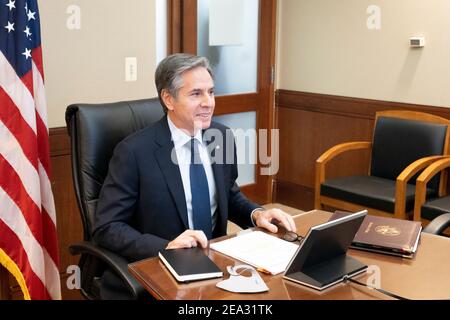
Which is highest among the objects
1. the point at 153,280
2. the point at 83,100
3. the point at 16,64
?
the point at 16,64

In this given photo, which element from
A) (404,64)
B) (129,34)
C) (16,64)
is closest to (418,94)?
(404,64)

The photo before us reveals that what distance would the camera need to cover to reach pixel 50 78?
2.86 metres

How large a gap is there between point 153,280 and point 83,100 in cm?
182

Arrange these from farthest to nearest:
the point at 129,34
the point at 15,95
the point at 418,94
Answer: the point at 418,94 < the point at 129,34 < the point at 15,95

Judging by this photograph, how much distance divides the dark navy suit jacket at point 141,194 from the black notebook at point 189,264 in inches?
10.5

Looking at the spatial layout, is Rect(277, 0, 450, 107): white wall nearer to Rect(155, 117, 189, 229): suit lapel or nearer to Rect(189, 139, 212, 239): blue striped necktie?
Rect(189, 139, 212, 239): blue striped necktie

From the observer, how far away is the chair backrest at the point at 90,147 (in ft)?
6.41

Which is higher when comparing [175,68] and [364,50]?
[364,50]

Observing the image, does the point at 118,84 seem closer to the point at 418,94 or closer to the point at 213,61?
the point at 213,61

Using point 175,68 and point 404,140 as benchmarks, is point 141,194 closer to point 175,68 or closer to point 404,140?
point 175,68

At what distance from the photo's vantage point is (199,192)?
1.97 meters

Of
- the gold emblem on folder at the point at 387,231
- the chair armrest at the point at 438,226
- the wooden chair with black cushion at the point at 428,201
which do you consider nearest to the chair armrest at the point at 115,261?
the gold emblem on folder at the point at 387,231

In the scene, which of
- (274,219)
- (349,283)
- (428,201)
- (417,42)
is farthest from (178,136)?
(417,42)

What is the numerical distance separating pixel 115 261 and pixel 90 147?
452mm
